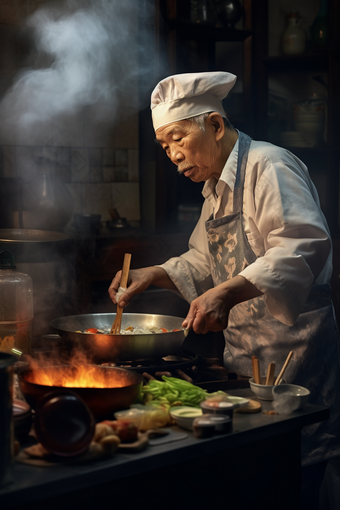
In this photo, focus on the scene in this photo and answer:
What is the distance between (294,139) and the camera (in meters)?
3.95

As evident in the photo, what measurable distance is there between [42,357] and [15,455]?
2.15 ft

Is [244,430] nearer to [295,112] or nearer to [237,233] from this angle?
[237,233]

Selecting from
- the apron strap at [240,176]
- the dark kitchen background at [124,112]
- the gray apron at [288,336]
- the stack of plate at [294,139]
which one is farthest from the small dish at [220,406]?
the stack of plate at [294,139]

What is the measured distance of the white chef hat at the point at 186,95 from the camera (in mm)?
2025

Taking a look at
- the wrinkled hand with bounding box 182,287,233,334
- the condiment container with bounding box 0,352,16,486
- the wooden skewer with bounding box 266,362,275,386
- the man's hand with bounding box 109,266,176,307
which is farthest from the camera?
the man's hand with bounding box 109,266,176,307

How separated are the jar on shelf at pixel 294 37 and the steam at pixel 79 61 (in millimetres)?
960

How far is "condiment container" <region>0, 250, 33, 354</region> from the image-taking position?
1896 millimetres

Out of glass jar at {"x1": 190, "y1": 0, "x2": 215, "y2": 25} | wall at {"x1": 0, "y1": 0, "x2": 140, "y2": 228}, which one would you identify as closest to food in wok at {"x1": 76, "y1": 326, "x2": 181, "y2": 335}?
wall at {"x1": 0, "y1": 0, "x2": 140, "y2": 228}

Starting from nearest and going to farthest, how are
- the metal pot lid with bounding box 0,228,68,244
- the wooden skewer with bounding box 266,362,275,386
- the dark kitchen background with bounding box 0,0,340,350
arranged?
the wooden skewer with bounding box 266,362,275,386 → the metal pot lid with bounding box 0,228,68,244 → the dark kitchen background with bounding box 0,0,340,350

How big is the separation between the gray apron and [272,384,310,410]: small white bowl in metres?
0.57

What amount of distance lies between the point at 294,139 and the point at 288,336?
2.22 meters

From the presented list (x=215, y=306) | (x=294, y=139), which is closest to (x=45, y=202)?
(x=294, y=139)

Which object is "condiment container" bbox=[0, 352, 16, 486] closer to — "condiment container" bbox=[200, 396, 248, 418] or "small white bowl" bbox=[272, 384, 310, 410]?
"condiment container" bbox=[200, 396, 248, 418]

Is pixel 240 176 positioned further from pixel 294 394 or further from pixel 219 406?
pixel 219 406
